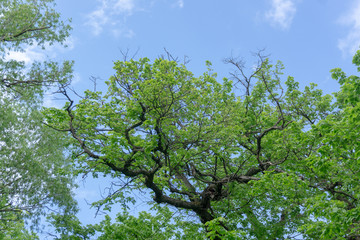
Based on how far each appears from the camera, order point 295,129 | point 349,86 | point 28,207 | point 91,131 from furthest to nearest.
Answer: point 28,207
point 91,131
point 295,129
point 349,86

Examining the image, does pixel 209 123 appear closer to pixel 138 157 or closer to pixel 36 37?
pixel 138 157

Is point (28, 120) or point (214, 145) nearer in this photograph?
point (214, 145)

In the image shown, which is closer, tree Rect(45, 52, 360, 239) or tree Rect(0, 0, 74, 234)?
tree Rect(45, 52, 360, 239)

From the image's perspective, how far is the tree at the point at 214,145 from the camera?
1334 cm

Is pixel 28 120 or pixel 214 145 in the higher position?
pixel 28 120

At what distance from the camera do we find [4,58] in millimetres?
20719

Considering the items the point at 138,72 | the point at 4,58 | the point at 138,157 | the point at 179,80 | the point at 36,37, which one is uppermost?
the point at 36,37

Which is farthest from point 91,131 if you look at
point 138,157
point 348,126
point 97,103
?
point 348,126

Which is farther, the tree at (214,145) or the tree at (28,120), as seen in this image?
the tree at (28,120)

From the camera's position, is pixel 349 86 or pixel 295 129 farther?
pixel 295 129

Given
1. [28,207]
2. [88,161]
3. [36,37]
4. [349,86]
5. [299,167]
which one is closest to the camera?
[349,86]

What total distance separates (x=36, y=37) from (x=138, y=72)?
10540 mm

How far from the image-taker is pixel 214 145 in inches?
565

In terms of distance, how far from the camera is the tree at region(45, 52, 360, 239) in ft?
43.8
